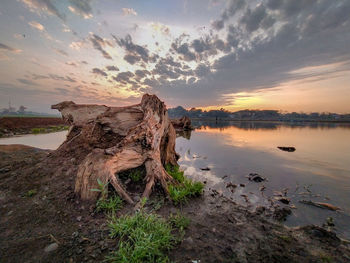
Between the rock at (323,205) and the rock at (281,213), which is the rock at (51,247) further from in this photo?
the rock at (323,205)

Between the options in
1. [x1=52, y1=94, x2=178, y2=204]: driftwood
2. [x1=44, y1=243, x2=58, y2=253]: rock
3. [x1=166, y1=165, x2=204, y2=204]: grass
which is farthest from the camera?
[x1=166, y1=165, x2=204, y2=204]: grass

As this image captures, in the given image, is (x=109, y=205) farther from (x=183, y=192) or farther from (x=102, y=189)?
(x=183, y=192)

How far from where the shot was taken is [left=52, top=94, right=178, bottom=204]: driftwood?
3.62m

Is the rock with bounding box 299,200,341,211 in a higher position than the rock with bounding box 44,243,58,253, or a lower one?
lower

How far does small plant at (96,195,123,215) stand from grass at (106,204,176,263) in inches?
22.6

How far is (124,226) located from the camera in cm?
252

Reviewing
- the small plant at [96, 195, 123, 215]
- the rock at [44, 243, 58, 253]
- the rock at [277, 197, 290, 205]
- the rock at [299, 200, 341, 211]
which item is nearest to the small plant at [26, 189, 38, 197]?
the small plant at [96, 195, 123, 215]

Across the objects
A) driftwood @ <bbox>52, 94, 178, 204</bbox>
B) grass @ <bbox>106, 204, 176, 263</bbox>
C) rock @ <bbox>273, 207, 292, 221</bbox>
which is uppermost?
driftwood @ <bbox>52, 94, 178, 204</bbox>

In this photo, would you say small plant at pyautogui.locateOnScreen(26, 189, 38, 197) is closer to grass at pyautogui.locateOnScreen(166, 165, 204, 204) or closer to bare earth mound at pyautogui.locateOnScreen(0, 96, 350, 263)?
bare earth mound at pyautogui.locateOnScreen(0, 96, 350, 263)

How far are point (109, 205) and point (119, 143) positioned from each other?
5.67 ft

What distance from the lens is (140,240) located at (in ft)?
7.41

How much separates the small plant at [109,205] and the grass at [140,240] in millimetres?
573

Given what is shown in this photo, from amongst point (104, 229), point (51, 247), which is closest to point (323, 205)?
point (104, 229)

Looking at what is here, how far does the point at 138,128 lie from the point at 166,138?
232 cm
